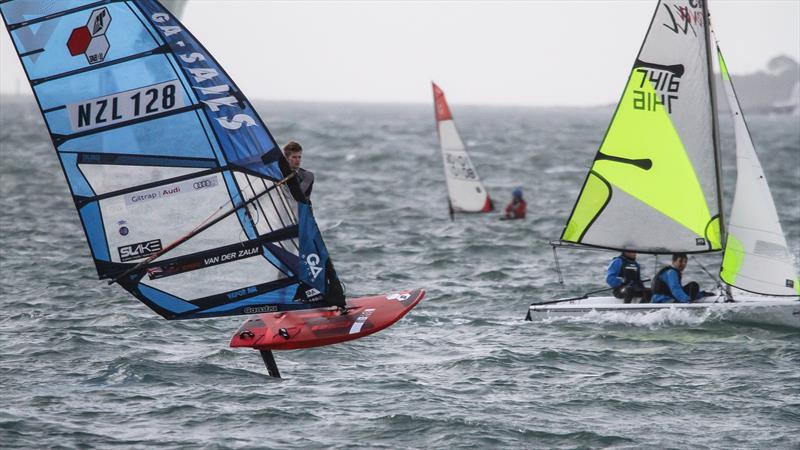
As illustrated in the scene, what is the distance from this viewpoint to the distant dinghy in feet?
35.2

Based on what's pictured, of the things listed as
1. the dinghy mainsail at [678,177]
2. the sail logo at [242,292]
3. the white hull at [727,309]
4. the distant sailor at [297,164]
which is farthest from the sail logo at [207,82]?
the dinghy mainsail at [678,177]

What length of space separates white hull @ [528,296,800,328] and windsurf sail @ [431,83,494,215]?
45.2 feet

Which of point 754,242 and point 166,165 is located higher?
point 166,165

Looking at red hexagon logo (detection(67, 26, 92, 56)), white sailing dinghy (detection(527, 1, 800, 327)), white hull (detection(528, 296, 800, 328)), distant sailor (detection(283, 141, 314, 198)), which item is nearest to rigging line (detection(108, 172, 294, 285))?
distant sailor (detection(283, 141, 314, 198))

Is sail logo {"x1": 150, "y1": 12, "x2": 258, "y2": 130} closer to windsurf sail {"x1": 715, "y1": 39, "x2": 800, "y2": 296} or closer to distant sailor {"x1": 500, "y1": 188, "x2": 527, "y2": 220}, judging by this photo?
windsurf sail {"x1": 715, "y1": 39, "x2": 800, "y2": 296}

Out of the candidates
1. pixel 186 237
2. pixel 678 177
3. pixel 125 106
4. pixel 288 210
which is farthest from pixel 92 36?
pixel 678 177

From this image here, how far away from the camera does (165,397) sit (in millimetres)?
12664

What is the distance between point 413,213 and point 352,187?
8669 mm

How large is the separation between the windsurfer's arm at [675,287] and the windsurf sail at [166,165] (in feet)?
21.6

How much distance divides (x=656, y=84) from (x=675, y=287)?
3.01 meters

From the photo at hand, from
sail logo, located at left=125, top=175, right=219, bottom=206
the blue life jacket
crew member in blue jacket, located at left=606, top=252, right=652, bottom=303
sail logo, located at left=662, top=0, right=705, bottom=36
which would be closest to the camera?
sail logo, located at left=125, top=175, right=219, bottom=206

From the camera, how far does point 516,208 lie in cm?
3089

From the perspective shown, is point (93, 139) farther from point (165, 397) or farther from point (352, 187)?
point (352, 187)

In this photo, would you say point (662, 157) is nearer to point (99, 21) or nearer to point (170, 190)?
point (170, 190)
